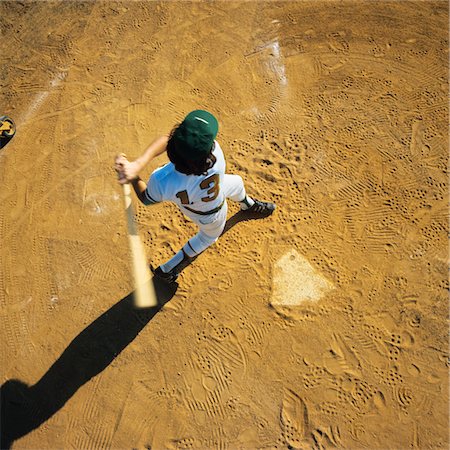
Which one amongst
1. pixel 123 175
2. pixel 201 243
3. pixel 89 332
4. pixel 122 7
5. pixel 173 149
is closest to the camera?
pixel 173 149

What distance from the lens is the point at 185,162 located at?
240cm

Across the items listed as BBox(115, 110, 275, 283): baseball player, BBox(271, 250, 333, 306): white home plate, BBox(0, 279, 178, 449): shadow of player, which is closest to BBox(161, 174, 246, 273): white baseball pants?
BBox(115, 110, 275, 283): baseball player

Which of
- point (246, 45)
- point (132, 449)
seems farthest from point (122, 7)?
point (132, 449)

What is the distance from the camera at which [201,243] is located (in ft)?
11.9

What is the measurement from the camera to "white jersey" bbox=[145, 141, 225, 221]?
2.67 metres

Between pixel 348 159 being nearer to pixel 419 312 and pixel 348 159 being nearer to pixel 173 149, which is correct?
pixel 419 312

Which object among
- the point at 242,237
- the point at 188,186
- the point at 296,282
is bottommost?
the point at 296,282

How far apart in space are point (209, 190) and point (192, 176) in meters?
0.24

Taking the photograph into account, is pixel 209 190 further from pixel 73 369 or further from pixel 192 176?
pixel 73 369

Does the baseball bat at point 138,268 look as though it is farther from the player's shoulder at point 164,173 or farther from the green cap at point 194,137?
the green cap at point 194,137

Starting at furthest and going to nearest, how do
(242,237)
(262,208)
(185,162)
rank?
(242,237) < (262,208) < (185,162)

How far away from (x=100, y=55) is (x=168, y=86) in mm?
1169

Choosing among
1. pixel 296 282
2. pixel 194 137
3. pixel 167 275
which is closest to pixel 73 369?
pixel 167 275

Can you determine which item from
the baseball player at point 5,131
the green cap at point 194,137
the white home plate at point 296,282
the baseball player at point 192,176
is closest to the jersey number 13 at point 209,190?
the baseball player at point 192,176
